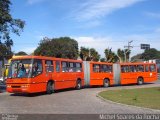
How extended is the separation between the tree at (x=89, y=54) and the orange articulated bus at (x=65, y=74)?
50241 mm

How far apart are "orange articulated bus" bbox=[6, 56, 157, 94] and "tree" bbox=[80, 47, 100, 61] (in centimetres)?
5024

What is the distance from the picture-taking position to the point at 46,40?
300 feet

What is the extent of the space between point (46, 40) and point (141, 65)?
56.7 metres

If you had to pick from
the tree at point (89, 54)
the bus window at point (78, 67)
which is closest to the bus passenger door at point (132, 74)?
the bus window at point (78, 67)

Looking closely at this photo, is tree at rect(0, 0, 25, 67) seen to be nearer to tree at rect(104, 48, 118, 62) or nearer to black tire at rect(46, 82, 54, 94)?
black tire at rect(46, 82, 54, 94)

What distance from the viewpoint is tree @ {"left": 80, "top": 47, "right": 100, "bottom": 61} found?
290 ft

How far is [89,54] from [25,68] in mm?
66644

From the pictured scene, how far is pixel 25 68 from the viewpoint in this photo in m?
22.4

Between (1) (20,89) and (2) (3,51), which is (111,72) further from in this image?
(1) (20,89)

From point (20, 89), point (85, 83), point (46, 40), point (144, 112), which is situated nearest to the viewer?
point (144, 112)

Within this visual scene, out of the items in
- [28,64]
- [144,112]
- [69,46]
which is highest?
[69,46]

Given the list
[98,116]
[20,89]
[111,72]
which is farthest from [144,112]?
[111,72]

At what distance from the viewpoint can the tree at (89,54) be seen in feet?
290

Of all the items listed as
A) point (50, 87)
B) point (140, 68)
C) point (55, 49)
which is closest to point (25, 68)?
point (50, 87)
